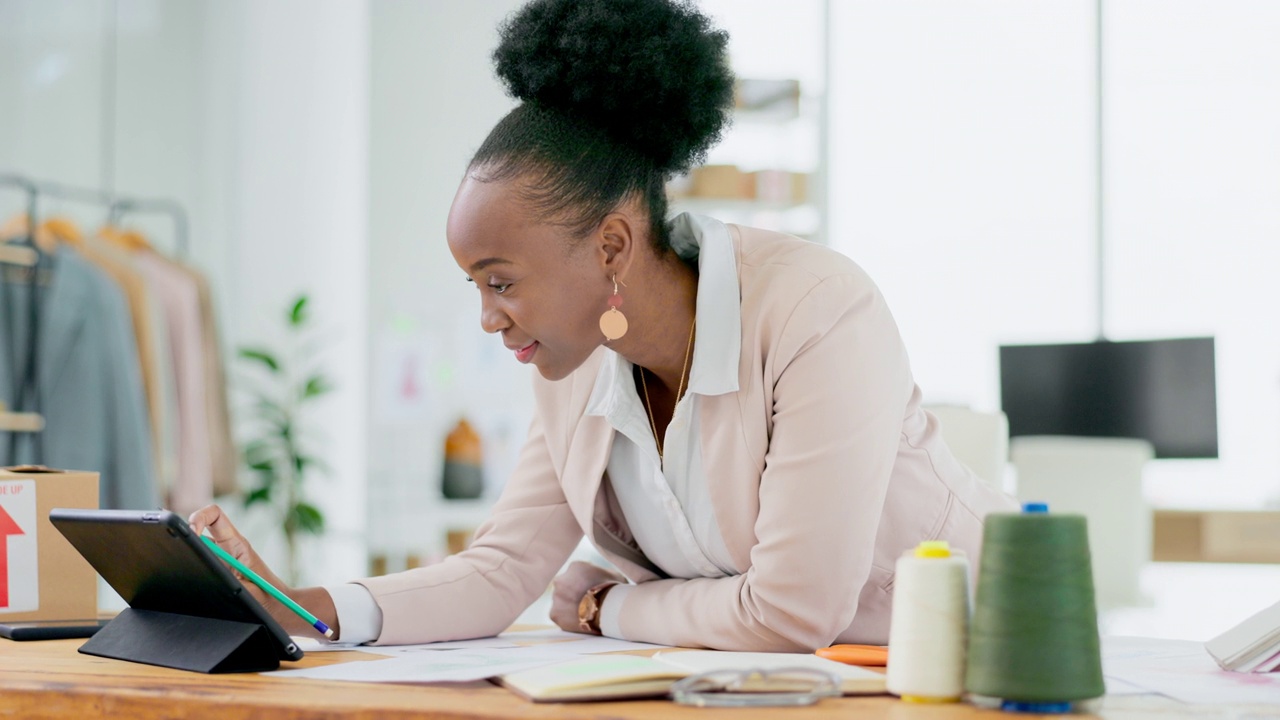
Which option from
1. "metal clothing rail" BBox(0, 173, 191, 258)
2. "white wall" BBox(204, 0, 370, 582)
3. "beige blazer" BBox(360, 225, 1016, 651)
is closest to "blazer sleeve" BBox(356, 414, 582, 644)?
"beige blazer" BBox(360, 225, 1016, 651)

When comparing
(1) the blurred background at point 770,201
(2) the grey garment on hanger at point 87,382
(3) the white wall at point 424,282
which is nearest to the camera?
(2) the grey garment on hanger at point 87,382

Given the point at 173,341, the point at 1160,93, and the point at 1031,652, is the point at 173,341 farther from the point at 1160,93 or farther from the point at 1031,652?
the point at 1160,93

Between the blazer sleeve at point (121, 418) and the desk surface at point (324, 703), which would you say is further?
the blazer sleeve at point (121, 418)

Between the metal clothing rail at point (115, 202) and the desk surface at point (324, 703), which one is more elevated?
the metal clothing rail at point (115, 202)

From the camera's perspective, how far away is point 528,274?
1297 mm

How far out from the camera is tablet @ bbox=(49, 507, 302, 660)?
987mm

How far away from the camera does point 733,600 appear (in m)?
1.21

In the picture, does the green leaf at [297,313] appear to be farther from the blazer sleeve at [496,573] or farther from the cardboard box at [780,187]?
the blazer sleeve at [496,573]

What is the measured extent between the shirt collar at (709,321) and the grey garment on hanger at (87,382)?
2.04m

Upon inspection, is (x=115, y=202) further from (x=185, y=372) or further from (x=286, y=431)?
(x=286, y=431)

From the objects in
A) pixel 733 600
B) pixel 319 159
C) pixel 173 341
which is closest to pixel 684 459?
pixel 733 600

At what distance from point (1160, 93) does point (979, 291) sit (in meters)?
1.07

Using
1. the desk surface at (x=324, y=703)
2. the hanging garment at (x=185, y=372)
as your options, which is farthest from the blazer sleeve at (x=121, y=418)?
the desk surface at (x=324, y=703)

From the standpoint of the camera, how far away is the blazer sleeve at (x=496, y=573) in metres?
1.33
